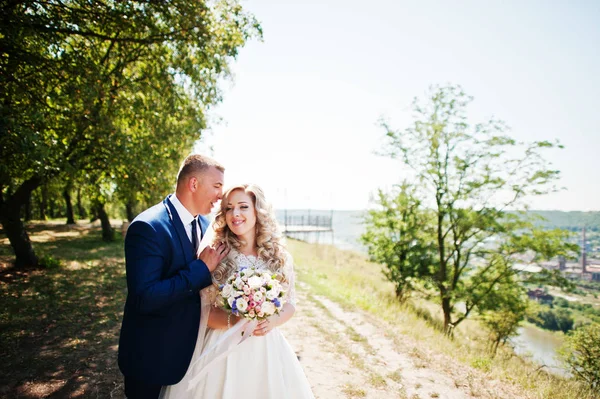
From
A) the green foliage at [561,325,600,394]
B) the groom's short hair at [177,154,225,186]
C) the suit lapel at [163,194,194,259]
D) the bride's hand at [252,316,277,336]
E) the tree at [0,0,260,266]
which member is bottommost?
the green foliage at [561,325,600,394]

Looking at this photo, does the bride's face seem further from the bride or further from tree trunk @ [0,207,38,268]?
tree trunk @ [0,207,38,268]

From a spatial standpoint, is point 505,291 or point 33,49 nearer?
point 33,49

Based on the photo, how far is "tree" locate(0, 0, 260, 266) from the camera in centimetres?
692

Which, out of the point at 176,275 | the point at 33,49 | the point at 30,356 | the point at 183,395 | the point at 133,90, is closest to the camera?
the point at 176,275

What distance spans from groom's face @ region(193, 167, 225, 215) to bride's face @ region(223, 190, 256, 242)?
0.25m

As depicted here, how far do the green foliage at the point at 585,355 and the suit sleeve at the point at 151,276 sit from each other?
14.8m

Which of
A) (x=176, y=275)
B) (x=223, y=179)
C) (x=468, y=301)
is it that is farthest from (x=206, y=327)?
(x=468, y=301)

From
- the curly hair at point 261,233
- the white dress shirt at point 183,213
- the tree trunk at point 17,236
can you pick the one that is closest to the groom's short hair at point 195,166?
the white dress shirt at point 183,213

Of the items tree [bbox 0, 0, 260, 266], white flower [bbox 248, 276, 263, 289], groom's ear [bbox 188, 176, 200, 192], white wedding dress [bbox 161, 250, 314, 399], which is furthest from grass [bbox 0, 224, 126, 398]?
groom's ear [bbox 188, 176, 200, 192]

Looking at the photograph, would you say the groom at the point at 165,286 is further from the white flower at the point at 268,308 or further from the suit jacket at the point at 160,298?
the white flower at the point at 268,308

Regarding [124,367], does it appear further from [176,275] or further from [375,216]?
[375,216]

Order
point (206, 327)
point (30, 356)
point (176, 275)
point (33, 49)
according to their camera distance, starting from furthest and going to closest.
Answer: point (33, 49)
point (30, 356)
point (206, 327)
point (176, 275)

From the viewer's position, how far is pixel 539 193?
16.1 metres

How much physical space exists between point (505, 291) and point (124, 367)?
19310 mm
